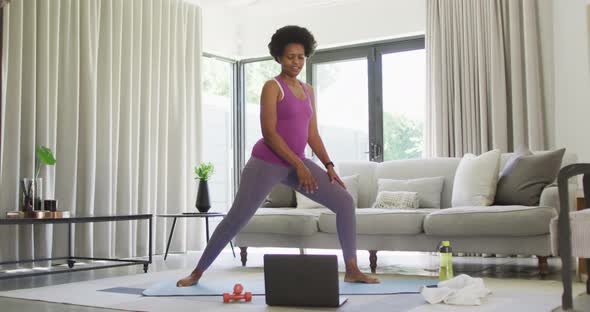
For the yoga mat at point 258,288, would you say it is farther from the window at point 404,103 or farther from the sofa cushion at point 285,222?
the window at point 404,103

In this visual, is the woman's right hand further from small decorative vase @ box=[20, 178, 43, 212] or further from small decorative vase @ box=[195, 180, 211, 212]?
small decorative vase @ box=[195, 180, 211, 212]

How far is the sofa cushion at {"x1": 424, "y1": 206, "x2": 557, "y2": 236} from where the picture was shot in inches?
148

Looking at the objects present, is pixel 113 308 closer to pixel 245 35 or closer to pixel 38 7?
pixel 38 7

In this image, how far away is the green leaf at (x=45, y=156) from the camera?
4879mm

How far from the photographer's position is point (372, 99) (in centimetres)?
691

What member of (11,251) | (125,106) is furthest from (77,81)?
(11,251)

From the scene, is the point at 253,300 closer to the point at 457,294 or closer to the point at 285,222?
the point at 457,294

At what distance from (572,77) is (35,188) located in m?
4.26

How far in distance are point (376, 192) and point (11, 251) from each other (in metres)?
2.78

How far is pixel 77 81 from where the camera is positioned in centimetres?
542

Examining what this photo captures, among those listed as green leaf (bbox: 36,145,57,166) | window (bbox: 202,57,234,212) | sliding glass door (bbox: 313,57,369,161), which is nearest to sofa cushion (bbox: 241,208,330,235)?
green leaf (bbox: 36,145,57,166)

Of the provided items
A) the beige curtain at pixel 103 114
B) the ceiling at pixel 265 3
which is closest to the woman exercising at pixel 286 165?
the beige curtain at pixel 103 114

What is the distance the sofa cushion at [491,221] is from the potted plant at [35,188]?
265cm

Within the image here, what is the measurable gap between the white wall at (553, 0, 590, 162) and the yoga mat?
258 cm
